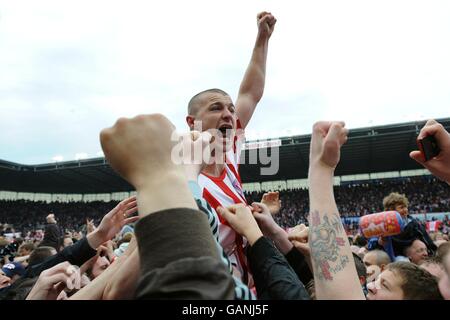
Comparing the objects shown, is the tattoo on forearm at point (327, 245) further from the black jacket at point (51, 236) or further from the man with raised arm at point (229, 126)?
the black jacket at point (51, 236)

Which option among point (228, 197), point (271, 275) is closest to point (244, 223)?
point (271, 275)

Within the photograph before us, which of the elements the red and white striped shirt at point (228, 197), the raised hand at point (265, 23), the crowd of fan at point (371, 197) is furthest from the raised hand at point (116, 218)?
the crowd of fan at point (371, 197)

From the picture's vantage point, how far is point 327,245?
52.5 inches

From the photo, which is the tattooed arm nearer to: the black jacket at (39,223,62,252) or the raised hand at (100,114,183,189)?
the raised hand at (100,114,183,189)

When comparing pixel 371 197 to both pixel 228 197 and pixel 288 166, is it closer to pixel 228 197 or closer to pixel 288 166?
pixel 288 166

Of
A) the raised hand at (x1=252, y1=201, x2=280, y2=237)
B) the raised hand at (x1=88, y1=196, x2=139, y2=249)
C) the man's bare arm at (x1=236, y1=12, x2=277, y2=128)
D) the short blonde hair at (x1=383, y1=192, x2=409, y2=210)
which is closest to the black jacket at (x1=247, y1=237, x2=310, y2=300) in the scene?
the raised hand at (x1=252, y1=201, x2=280, y2=237)

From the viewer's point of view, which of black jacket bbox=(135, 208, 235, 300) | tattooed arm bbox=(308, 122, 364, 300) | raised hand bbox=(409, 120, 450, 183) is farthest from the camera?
raised hand bbox=(409, 120, 450, 183)

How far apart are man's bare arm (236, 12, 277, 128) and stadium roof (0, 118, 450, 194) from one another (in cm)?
1797

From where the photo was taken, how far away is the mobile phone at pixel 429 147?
1722 millimetres

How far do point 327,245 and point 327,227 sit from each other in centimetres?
7

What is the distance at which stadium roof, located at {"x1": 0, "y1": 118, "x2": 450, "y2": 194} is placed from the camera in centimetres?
2436
